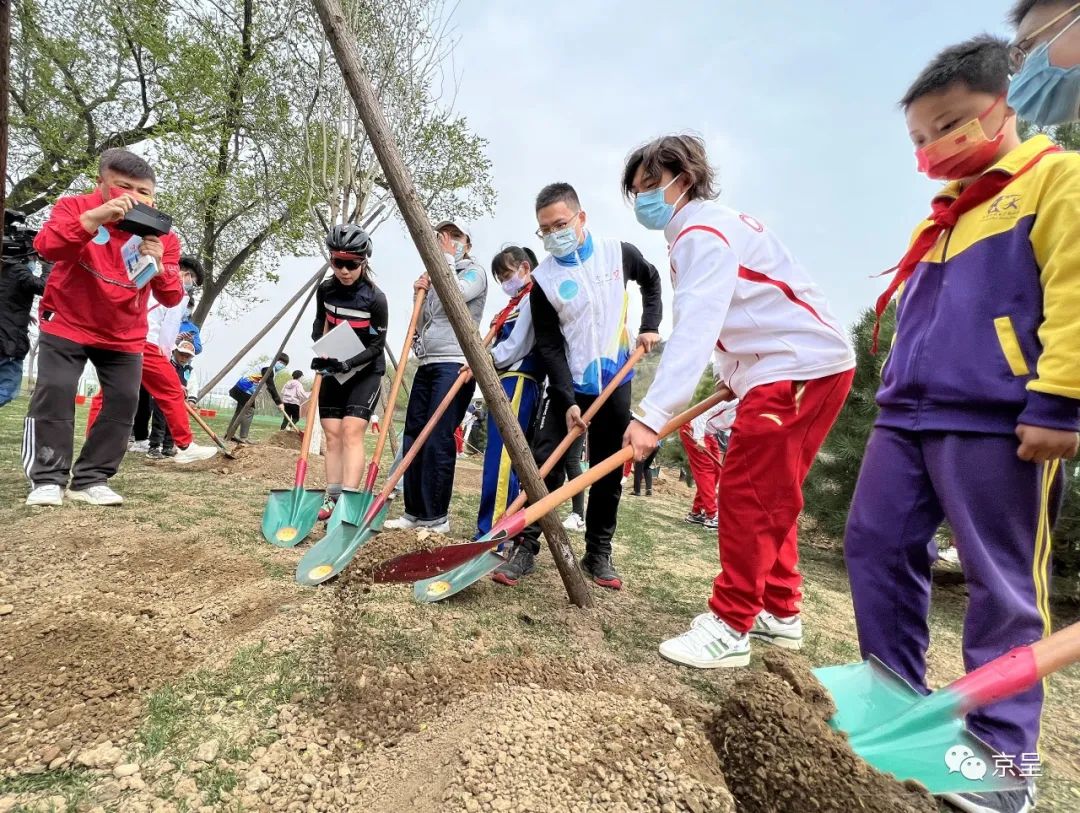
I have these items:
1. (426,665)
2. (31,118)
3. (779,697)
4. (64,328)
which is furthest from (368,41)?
(31,118)

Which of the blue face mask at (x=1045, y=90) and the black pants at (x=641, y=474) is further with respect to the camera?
the black pants at (x=641, y=474)

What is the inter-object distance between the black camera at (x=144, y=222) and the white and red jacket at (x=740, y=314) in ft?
8.80

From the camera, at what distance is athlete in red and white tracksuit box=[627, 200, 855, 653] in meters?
1.82

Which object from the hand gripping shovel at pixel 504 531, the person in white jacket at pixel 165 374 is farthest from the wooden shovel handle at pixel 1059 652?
the person in white jacket at pixel 165 374

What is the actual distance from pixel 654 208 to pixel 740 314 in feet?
1.73

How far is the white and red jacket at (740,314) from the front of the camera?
1.82m

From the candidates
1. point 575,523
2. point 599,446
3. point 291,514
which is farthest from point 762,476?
point 575,523

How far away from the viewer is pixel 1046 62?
1.37 meters

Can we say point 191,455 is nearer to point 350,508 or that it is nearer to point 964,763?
point 350,508

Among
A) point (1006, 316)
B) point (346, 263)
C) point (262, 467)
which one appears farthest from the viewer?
point (262, 467)

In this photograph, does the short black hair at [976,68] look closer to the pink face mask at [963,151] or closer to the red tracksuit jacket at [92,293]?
the pink face mask at [963,151]

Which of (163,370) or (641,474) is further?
(641,474)

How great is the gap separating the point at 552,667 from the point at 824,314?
143cm

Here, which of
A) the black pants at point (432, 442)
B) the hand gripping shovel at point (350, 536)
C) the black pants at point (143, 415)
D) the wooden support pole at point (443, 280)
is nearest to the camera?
the wooden support pole at point (443, 280)
